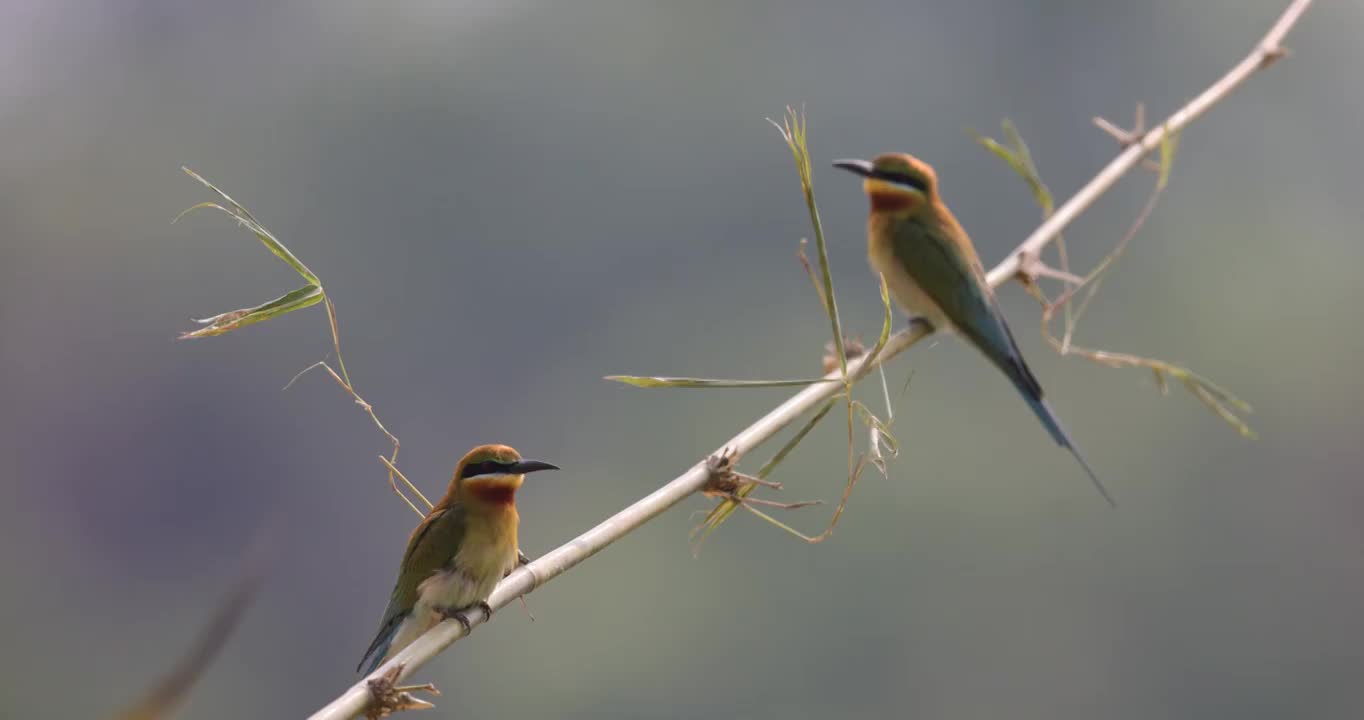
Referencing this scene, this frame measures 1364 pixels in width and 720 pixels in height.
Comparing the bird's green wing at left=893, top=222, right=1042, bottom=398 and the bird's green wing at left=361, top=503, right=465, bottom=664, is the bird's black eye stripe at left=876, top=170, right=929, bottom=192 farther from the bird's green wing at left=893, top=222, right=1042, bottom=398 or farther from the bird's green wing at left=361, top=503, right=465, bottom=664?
the bird's green wing at left=361, top=503, right=465, bottom=664

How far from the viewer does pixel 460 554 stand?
1815 mm

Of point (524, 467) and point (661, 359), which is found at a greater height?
point (524, 467)

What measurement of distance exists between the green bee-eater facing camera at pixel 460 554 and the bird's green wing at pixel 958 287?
823 mm

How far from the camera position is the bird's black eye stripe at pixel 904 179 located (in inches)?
99.1

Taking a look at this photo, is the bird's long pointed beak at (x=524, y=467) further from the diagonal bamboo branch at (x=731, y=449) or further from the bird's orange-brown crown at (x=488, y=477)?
the diagonal bamboo branch at (x=731, y=449)

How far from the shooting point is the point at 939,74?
4372 cm

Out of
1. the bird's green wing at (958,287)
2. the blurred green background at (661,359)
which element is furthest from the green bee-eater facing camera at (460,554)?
the blurred green background at (661,359)

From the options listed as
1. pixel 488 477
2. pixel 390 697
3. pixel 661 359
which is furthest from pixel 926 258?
pixel 661 359

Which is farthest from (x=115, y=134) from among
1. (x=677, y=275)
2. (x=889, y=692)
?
(x=889, y=692)

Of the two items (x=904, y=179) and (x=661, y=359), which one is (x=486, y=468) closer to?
(x=904, y=179)

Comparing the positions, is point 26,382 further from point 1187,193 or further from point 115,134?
point 1187,193

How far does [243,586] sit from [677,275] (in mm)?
38848

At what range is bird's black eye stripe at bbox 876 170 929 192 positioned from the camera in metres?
2.52

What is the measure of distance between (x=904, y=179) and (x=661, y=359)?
113 feet
